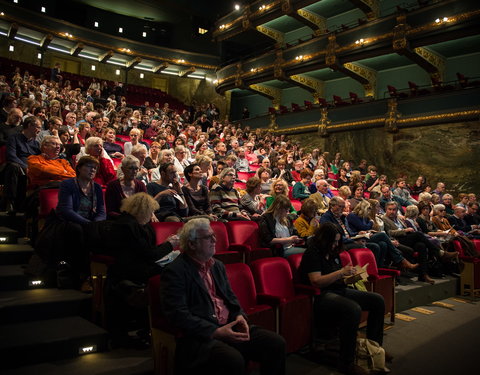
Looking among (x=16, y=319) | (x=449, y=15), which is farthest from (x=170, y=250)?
(x=449, y=15)

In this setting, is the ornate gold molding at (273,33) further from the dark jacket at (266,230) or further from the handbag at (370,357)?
the handbag at (370,357)

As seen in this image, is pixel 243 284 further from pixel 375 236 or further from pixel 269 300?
pixel 375 236

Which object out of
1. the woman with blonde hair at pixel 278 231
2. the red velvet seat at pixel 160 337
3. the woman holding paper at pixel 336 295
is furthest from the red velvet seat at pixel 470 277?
the red velvet seat at pixel 160 337

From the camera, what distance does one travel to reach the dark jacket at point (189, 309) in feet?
5.10

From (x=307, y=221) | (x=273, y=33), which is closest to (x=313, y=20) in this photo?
(x=273, y=33)

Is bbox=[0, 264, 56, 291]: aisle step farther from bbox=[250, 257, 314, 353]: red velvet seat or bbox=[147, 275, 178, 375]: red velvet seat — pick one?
bbox=[250, 257, 314, 353]: red velvet seat

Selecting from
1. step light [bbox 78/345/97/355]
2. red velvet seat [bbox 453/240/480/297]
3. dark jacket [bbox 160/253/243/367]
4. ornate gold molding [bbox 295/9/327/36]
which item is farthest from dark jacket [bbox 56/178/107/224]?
ornate gold molding [bbox 295/9/327/36]

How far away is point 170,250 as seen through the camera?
2.07 m

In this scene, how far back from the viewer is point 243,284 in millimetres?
2090

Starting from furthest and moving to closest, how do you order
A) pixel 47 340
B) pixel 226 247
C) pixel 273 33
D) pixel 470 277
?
1. pixel 273 33
2. pixel 470 277
3. pixel 226 247
4. pixel 47 340

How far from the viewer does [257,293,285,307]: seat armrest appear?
2.10 meters

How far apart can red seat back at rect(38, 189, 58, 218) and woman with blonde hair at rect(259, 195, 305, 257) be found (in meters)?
1.44

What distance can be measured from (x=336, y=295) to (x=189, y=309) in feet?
3.42

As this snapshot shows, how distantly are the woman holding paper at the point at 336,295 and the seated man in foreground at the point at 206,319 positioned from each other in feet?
2.11
